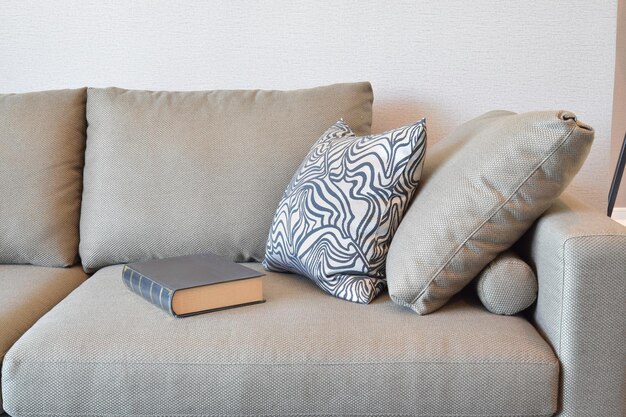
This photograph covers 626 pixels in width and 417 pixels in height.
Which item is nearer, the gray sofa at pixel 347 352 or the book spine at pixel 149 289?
the gray sofa at pixel 347 352

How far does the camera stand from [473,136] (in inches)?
65.7

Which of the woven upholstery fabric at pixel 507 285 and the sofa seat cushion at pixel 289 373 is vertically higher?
the woven upholstery fabric at pixel 507 285

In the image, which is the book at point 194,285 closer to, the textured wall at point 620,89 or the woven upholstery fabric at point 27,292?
the woven upholstery fabric at point 27,292

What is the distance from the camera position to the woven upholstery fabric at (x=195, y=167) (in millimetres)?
1990

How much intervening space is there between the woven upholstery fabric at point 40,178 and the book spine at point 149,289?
1.30 ft

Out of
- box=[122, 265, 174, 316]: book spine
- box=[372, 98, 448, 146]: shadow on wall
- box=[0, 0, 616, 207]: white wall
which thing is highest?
box=[0, 0, 616, 207]: white wall

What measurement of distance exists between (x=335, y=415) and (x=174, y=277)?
489 millimetres

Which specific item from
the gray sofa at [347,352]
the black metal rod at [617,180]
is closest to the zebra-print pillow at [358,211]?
the gray sofa at [347,352]

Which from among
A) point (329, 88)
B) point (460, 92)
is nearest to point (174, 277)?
point (329, 88)

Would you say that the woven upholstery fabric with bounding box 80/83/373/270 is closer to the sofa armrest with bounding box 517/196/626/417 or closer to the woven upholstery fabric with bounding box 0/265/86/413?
the woven upholstery fabric with bounding box 0/265/86/413

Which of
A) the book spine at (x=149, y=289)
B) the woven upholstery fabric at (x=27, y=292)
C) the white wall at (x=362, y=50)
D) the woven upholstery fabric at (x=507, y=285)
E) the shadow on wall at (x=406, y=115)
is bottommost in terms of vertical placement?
the woven upholstery fabric at (x=27, y=292)

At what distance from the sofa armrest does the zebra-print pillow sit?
35 centimetres

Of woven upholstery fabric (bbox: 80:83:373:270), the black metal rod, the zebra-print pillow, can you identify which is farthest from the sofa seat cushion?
the black metal rod

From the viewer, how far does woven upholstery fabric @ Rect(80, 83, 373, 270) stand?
6.53 ft
